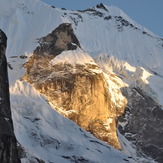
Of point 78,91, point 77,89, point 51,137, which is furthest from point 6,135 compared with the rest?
point 78,91

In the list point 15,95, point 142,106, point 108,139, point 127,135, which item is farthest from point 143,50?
point 15,95

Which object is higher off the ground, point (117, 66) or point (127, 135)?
point (117, 66)

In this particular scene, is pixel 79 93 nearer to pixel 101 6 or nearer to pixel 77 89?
pixel 77 89

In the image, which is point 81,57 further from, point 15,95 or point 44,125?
point 44,125

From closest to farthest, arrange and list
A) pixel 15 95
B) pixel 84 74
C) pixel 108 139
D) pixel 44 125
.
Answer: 1. pixel 44 125
2. pixel 15 95
3. pixel 108 139
4. pixel 84 74

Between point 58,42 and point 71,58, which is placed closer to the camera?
point 71,58

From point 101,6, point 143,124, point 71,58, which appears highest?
point 101,6

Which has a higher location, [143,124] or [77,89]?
[77,89]

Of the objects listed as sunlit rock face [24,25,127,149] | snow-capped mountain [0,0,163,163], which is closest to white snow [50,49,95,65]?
snow-capped mountain [0,0,163,163]
